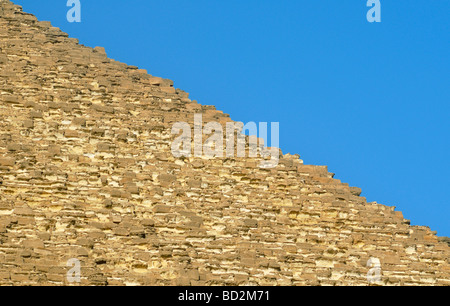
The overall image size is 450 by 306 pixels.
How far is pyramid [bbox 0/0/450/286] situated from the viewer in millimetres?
42531

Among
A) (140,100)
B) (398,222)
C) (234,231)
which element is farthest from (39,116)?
(398,222)

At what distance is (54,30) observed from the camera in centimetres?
5341

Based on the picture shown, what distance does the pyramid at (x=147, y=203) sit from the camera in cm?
4253

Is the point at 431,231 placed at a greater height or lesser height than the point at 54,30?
lesser

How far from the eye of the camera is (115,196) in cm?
4541

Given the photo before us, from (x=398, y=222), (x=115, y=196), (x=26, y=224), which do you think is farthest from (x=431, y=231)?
(x=26, y=224)

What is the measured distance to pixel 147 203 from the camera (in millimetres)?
45531

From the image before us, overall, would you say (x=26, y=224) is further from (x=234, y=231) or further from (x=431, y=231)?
(x=431, y=231)
